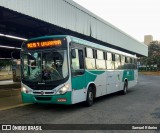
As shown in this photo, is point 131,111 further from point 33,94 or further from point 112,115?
point 33,94

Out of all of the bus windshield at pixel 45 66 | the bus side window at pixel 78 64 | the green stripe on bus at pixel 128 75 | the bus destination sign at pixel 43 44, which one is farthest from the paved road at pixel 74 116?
the green stripe on bus at pixel 128 75

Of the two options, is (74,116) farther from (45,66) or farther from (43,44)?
(43,44)

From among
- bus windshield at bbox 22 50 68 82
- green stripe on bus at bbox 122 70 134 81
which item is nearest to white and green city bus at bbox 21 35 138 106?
bus windshield at bbox 22 50 68 82

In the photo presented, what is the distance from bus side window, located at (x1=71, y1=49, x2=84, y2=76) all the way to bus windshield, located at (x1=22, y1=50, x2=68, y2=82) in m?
0.42

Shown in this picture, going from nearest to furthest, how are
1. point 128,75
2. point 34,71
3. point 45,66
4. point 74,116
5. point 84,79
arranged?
point 74,116 < point 45,66 < point 34,71 < point 84,79 < point 128,75

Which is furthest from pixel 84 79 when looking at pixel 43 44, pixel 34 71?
pixel 43 44

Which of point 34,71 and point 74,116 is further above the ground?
point 34,71

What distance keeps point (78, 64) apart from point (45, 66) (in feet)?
4.46

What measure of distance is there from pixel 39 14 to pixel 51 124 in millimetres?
7972

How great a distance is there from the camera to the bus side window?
1008 centimetres

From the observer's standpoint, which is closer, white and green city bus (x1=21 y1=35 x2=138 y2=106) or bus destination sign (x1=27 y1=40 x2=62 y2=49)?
white and green city bus (x1=21 y1=35 x2=138 y2=106)

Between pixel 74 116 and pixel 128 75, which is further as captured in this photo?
pixel 128 75

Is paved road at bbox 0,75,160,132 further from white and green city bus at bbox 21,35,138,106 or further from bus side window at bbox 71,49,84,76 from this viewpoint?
bus side window at bbox 71,49,84,76

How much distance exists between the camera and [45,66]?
9938 mm
